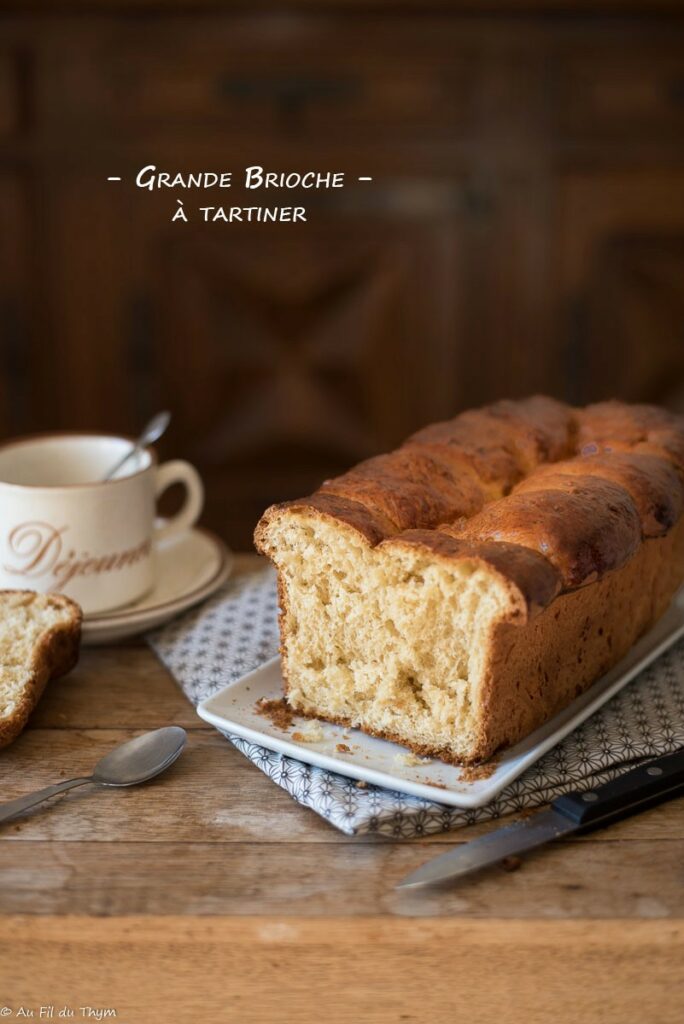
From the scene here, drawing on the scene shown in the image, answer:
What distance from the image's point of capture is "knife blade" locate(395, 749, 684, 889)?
1.39 meters

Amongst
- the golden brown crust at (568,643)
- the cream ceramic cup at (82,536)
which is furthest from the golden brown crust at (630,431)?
the cream ceramic cup at (82,536)

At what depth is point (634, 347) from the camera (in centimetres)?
403

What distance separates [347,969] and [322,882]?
0.34 feet

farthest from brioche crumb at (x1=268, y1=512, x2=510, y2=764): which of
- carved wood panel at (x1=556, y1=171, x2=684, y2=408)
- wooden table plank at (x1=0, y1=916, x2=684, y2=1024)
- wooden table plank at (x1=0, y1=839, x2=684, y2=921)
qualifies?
carved wood panel at (x1=556, y1=171, x2=684, y2=408)

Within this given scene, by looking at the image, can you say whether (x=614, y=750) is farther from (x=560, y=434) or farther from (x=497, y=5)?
(x=497, y=5)

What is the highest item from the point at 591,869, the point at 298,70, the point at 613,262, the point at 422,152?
the point at 298,70

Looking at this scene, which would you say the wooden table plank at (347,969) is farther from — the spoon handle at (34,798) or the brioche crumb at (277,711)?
the brioche crumb at (277,711)

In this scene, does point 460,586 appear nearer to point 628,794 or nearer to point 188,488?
point 628,794

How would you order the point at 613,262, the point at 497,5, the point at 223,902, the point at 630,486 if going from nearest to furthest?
the point at 223,902, the point at 630,486, the point at 497,5, the point at 613,262

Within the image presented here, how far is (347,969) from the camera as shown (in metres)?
1.34

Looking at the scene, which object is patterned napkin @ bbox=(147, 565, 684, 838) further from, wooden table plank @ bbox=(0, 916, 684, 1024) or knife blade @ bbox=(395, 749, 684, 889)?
wooden table plank @ bbox=(0, 916, 684, 1024)

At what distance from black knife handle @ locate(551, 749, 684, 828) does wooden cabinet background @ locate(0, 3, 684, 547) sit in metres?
2.60

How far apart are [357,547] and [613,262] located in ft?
8.75

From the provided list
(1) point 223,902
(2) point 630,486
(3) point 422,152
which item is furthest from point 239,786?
(3) point 422,152
